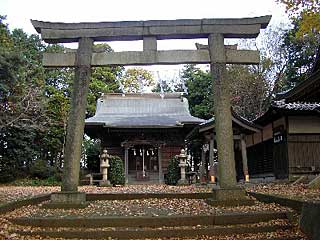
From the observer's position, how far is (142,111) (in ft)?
95.7

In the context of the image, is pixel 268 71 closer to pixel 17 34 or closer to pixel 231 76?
pixel 231 76

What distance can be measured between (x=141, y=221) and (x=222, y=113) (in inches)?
145

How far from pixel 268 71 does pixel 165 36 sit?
24.2 metres

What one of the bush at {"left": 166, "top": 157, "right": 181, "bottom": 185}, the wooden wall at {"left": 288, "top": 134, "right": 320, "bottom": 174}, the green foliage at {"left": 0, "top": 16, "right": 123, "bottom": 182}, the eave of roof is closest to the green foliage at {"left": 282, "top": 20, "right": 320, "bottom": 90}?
the wooden wall at {"left": 288, "top": 134, "right": 320, "bottom": 174}

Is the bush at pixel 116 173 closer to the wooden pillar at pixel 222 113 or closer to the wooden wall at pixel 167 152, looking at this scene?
the wooden wall at pixel 167 152

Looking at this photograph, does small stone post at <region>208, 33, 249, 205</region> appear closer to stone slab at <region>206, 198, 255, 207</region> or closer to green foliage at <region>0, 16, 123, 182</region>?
stone slab at <region>206, 198, 255, 207</region>

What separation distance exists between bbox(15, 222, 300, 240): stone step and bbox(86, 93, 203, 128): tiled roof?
671 inches

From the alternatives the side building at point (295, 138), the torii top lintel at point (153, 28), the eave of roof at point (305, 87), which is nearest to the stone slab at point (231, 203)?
the eave of roof at point (305, 87)

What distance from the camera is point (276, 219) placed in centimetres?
725

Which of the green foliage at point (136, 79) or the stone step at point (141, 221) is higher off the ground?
the green foliage at point (136, 79)

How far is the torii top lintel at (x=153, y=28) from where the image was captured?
31.8ft

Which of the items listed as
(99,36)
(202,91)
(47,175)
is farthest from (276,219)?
(202,91)

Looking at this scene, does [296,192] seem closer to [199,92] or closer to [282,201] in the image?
[282,201]

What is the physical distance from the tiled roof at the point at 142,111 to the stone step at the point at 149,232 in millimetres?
17046
